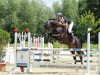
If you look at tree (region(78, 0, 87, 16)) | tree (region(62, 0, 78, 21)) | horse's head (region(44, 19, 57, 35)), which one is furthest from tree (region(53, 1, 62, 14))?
Result: horse's head (region(44, 19, 57, 35))

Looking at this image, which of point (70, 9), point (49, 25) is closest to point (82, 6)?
point (70, 9)

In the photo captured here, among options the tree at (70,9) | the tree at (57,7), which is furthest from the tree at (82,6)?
the tree at (57,7)

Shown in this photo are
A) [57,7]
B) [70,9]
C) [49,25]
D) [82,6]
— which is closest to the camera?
[49,25]

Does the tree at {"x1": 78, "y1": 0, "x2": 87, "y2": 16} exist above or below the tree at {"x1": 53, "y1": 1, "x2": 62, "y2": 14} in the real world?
below

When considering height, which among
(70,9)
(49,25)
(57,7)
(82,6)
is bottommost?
(49,25)

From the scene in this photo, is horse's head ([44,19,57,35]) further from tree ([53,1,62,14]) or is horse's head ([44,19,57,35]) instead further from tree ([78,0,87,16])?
tree ([53,1,62,14])

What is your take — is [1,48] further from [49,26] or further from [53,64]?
[53,64]

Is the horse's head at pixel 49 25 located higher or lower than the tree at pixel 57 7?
lower

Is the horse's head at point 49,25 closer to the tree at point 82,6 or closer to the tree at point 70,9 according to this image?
the tree at point 82,6

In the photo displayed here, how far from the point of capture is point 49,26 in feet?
46.0

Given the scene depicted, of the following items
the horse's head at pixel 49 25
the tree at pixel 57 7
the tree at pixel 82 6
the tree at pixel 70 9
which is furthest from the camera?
the tree at pixel 57 7

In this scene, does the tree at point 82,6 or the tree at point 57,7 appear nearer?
the tree at point 82,6

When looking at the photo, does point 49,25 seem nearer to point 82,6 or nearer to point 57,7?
point 82,6

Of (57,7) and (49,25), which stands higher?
(57,7)
